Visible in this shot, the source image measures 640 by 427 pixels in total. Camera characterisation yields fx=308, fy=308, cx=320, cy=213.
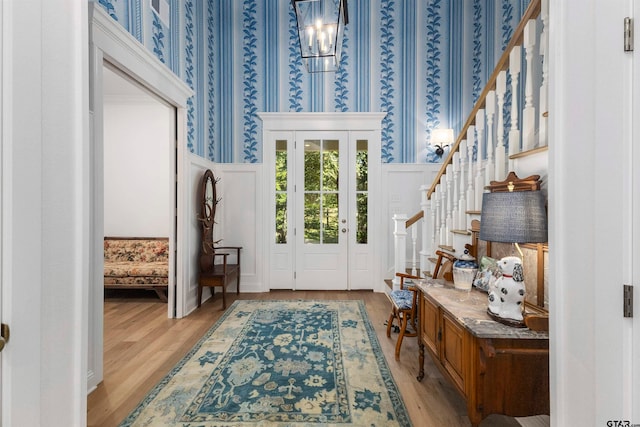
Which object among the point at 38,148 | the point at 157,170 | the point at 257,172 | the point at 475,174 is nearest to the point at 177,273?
the point at 257,172

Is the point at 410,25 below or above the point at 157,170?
above

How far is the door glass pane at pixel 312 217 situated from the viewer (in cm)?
448

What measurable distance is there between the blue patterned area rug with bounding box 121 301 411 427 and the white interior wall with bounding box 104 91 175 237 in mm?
2810

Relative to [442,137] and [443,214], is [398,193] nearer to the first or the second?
[442,137]

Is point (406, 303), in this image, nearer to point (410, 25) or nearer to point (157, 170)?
point (410, 25)

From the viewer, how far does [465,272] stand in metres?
2.01

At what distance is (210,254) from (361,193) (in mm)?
2213

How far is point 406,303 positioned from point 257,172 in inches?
111

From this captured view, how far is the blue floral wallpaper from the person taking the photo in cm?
442

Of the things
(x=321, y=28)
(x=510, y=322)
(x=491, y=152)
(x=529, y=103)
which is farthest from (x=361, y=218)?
(x=510, y=322)

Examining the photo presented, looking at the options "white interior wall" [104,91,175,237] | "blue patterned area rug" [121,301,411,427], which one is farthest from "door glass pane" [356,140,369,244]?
"white interior wall" [104,91,175,237]

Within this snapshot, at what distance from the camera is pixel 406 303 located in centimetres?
255

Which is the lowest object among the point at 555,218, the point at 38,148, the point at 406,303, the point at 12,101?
the point at 406,303

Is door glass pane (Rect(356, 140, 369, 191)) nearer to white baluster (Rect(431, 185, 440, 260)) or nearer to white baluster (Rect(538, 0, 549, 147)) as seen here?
white baluster (Rect(431, 185, 440, 260))
